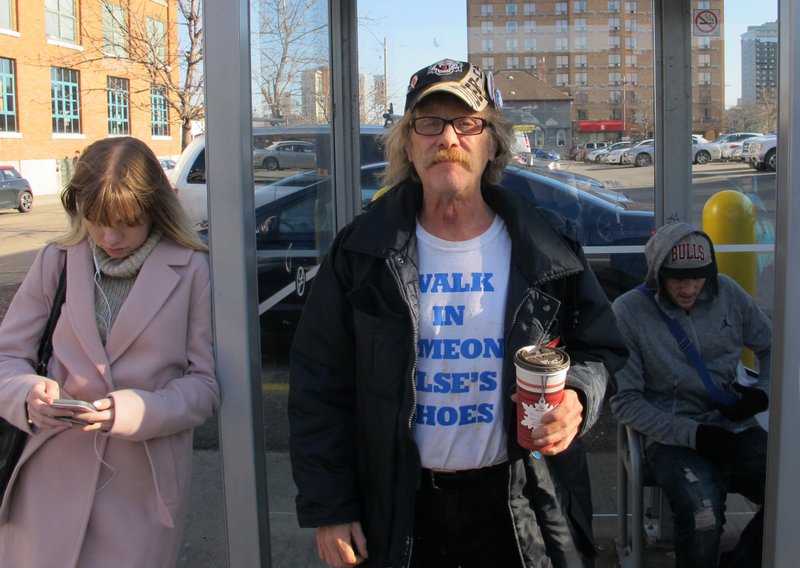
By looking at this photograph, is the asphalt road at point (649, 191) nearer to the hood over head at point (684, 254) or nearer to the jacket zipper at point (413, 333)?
the hood over head at point (684, 254)

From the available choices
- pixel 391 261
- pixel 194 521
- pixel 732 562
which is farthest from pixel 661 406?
pixel 194 521

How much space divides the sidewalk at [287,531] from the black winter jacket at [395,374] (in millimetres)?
1611

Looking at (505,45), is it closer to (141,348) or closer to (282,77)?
(282,77)

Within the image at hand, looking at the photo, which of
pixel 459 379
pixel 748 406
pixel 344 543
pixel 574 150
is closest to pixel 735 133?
pixel 574 150

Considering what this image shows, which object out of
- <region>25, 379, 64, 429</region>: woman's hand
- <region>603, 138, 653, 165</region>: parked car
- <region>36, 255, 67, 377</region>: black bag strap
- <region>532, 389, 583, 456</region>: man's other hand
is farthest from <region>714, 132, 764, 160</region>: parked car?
<region>25, 379, 64, 429</region>: woman's hand

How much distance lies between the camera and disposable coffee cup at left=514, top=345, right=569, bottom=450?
1492mm

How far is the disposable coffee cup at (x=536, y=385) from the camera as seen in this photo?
1.49m

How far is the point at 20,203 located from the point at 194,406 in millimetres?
24362

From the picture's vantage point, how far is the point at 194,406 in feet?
6.02

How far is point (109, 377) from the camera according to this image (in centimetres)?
185

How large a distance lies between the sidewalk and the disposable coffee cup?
188cm

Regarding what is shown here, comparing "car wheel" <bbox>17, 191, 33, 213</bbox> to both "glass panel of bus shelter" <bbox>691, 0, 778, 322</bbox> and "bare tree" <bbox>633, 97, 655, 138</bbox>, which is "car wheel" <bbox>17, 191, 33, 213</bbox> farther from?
"glass panel of bus shelter" <bbox>691, 0, 778, 322</bbox>

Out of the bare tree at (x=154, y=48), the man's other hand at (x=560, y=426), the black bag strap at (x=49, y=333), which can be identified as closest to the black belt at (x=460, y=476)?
the man's other hand at (x=560, y=426)

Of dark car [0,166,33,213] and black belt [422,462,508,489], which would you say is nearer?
black belt [422,462,508,489]
